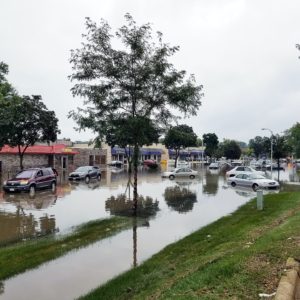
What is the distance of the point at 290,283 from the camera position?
5715mm

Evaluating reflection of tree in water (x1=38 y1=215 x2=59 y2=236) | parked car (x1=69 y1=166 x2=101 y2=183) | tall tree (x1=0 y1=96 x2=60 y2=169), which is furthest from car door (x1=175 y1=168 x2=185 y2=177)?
reflection of tree in water (x1=38 y1=215 x2=59 y2=236)

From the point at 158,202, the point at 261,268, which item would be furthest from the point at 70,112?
the point at 261,268

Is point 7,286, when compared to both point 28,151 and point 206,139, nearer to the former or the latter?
point 28,151

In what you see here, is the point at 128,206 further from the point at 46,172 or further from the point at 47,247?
the point at 46,172

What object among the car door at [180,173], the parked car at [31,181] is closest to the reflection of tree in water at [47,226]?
the parked car at [31,181]

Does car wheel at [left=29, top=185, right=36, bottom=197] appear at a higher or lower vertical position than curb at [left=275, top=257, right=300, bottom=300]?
lower

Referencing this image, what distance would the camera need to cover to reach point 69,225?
14578 mm

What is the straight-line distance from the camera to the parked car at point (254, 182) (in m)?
30.2

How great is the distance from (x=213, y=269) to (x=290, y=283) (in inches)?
56.9

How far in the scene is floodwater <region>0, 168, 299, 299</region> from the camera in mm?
8328

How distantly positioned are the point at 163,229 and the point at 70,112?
6.30m

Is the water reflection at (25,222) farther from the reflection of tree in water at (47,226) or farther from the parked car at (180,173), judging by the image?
the parked car at (180,173)

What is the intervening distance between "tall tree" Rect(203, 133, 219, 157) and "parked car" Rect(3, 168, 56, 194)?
8896 cm

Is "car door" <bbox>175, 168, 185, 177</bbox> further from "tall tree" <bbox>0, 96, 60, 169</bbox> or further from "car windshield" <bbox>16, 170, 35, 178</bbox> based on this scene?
"car windshield" <bbox>16, 170, 35, 178</bbox>
